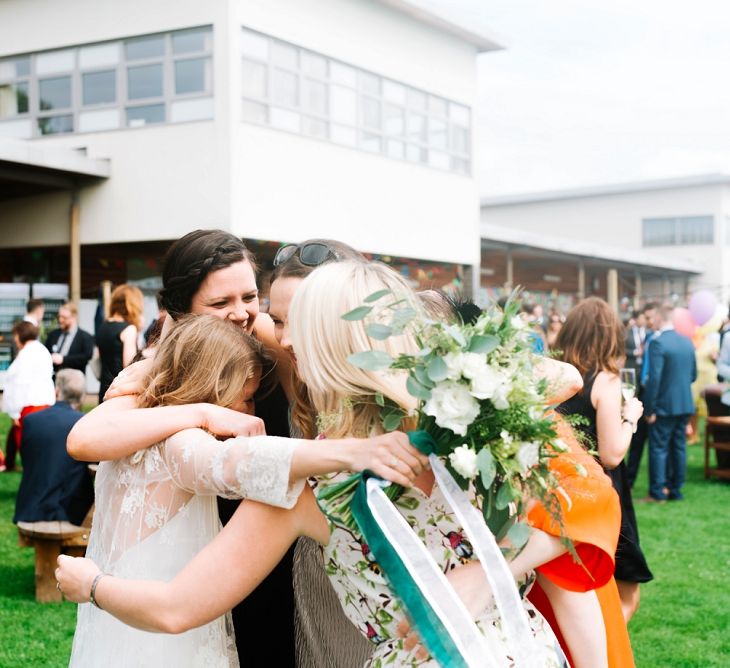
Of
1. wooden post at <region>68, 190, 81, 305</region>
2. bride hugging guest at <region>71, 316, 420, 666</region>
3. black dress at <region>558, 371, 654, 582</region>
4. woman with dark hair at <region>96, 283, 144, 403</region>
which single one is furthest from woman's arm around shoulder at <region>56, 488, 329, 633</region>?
wooden post at <region>68, 190, 81, 305</region>

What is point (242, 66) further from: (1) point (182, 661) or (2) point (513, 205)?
(2) point (513, 205)

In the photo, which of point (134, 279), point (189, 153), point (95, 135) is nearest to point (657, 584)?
point (189, 153)

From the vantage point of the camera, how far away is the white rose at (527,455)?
153 centimetres

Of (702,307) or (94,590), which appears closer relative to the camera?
(94,590)

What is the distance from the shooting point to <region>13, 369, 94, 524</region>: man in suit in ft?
20.1

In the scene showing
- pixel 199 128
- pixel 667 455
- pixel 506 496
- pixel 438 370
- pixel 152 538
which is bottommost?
pixel 667 455

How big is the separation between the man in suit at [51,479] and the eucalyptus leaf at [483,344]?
5110mm

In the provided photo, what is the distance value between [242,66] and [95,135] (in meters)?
3.30

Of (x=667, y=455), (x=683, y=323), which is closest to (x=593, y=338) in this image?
(x=667, y=455)

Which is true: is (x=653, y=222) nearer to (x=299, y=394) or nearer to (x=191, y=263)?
(x=191, y=263)

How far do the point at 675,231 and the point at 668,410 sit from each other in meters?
33.3

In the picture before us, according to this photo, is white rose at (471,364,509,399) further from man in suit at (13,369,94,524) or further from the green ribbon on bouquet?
man in suit at (13,369,94,524)

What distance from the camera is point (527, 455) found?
1.53 metres

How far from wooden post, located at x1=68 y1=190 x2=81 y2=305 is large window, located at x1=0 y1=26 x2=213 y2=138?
5.08 ft
